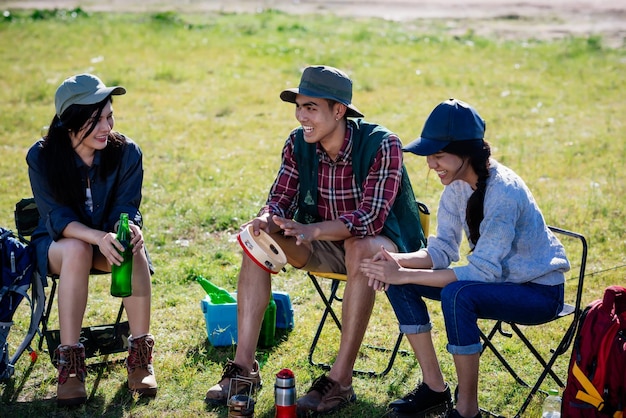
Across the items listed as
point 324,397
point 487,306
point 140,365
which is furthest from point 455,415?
point 140,365

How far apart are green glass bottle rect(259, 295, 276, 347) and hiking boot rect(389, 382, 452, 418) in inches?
39.0

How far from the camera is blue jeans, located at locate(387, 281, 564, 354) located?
12.0 feet

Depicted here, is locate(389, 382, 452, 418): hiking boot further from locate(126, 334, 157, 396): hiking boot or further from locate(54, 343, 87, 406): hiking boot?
locate(54, 343, 87, 406): hiking boot

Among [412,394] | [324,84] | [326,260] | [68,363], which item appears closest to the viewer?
[412,394]

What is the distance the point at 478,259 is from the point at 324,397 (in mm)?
990

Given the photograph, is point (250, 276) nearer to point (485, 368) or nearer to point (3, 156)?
point (485, 368)

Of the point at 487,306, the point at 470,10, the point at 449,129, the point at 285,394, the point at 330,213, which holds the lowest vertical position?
the point at 285,394

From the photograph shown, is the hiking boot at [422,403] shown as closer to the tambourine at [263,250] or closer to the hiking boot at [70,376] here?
the tambourine at [263,250]

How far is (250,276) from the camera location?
4.23 m

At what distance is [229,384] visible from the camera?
419 cm

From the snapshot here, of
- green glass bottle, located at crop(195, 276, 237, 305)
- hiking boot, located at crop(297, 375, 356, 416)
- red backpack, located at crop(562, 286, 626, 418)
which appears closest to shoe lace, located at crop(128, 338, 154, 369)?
green glass bottle, located at crop(195, 276, 237, 305)

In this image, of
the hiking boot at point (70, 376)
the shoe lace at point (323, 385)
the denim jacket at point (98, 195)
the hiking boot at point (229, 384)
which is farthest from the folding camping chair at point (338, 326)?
the hiking boot at point (70, 376)

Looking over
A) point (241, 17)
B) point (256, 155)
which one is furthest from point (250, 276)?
point (241, 17)

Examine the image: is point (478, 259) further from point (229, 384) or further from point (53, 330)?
point (53, 330)
